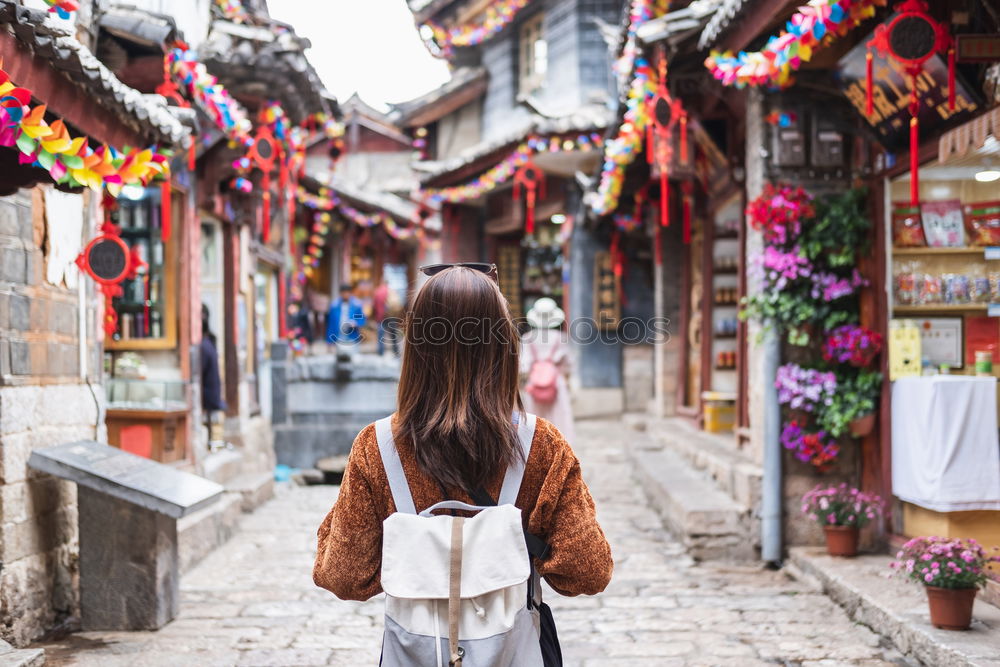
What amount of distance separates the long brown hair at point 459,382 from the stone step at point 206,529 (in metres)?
4.36

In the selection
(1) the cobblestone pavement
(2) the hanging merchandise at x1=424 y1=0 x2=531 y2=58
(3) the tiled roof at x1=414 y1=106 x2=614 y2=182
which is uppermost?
(2) the hanging merchandise at x1=424 y1=0 x2=531 y2=58

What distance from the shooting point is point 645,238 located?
48.9ft

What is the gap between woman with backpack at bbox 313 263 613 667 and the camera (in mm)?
1954

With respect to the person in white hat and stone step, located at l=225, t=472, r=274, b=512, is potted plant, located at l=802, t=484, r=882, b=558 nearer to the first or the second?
the person in white hat

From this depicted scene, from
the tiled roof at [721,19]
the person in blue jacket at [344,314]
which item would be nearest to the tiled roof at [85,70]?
the tiled roof at [721,19]

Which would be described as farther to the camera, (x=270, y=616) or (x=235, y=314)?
(x=235, y=314)

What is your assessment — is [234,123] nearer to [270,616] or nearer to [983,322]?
[270,616]

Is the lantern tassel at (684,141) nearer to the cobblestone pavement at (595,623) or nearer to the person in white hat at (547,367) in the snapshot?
the person in white hat at (547,367)

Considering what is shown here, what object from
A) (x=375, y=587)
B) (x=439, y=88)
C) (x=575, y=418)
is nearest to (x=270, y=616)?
(x=375, y=587)

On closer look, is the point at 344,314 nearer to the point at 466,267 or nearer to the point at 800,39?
the point at 800,39

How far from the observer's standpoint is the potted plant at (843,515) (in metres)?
5.85

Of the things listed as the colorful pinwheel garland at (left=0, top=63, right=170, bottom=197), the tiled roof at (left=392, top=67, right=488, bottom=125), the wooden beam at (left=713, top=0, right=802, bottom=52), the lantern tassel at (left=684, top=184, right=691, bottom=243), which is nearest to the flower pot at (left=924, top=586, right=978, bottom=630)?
the wooden beam at (left=713, top=0, right=802, bottom=52)

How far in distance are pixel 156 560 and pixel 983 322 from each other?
5336mm

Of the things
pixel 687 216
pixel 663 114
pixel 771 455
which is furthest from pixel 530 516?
pixel 687 216
